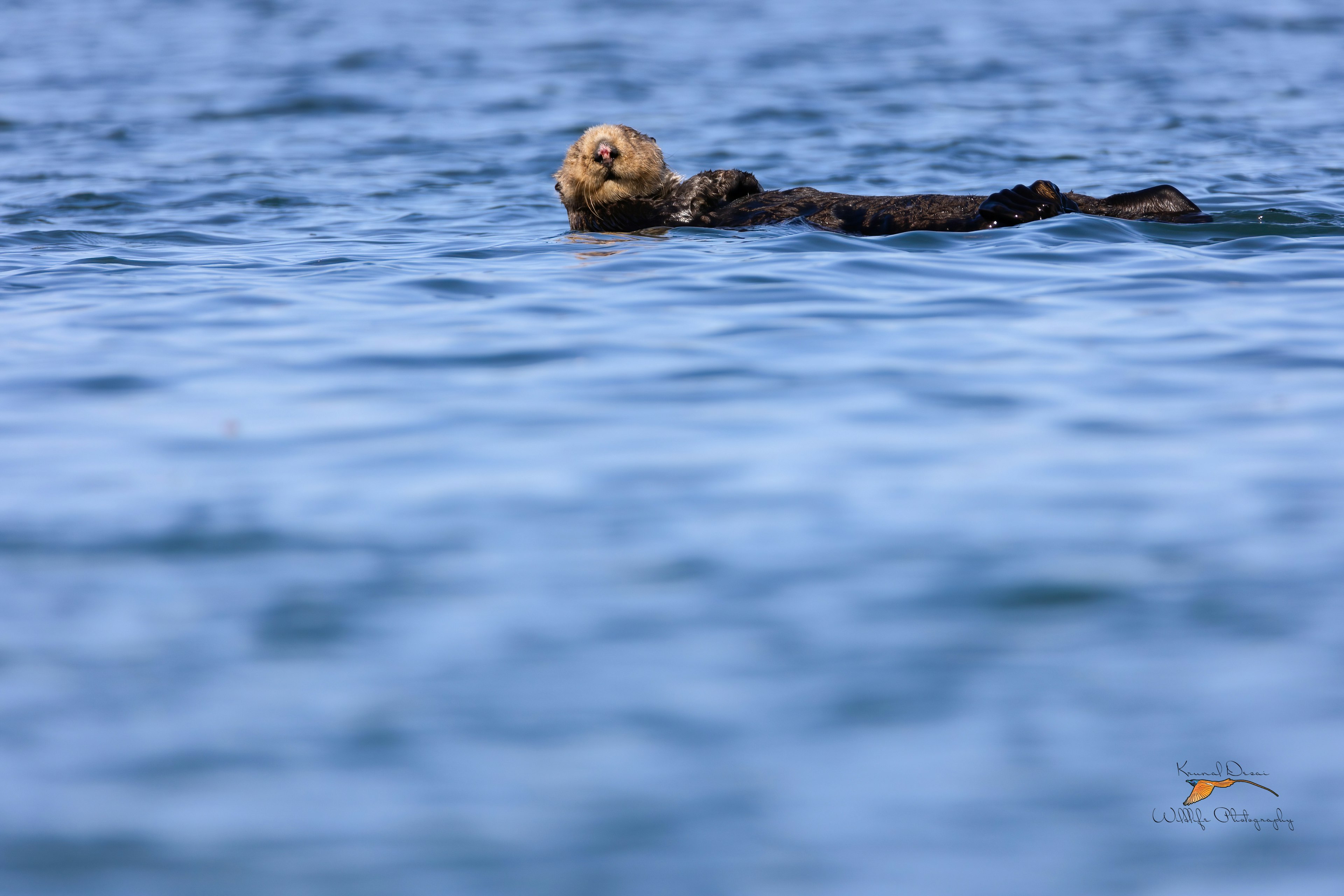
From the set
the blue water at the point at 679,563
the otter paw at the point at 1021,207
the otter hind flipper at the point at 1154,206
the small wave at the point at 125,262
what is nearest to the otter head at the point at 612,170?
the blue water at the point at 679,563

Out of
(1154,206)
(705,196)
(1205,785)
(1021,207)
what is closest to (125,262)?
(705,196)

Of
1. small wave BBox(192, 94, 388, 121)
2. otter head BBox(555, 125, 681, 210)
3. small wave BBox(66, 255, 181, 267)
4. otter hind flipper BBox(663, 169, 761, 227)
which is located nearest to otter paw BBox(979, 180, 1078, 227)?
otter hind flipper BBox(663, 169, 761, 227)

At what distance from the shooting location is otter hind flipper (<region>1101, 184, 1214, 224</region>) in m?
6.45

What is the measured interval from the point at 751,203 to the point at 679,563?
489 centimetres

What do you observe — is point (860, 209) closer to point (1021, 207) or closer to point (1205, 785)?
point (1021, 207)

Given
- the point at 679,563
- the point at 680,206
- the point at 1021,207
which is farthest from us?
the point at 680,206

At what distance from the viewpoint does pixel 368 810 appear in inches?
82.1

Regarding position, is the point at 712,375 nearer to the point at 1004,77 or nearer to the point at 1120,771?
the point at 1120,771

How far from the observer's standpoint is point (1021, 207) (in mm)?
6633

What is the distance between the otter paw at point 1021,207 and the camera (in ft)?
21.7

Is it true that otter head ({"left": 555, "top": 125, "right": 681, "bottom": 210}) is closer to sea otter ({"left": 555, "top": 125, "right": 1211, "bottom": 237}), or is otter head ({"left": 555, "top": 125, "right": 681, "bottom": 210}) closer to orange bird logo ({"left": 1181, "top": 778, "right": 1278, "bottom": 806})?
sea otter ({"left": 555, "top": 125, "right": 1211, "bottom": 237})

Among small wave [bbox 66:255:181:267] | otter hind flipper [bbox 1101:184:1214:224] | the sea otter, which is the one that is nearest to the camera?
otter hind flipper [bbox 1101:184:1214:224]

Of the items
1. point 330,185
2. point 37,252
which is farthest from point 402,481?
point 330,185

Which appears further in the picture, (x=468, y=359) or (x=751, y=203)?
(x=751, y=203)
